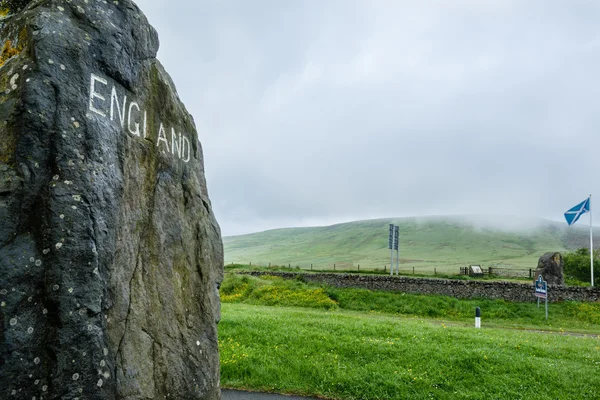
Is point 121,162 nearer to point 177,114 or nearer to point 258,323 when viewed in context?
point 177,114

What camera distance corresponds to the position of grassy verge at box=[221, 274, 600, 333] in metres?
28.7

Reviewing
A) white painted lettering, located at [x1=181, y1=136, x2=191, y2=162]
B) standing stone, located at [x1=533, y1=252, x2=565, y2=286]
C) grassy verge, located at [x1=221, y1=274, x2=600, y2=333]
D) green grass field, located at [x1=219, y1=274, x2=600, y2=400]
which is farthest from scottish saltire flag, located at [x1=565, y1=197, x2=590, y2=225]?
white painted lettering, located at [x1=181, y1=136, x2=191, y2=162]

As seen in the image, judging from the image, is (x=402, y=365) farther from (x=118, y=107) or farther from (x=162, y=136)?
(x=118, y=107)

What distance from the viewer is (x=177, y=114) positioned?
7215 mm

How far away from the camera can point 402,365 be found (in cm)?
1168

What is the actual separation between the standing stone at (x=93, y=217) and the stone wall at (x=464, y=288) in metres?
30.2

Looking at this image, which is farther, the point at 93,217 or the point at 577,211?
the point at 577,211

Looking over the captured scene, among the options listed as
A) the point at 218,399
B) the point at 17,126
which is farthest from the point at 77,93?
the point at 218,399

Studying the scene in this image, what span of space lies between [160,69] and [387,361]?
9.12 metres

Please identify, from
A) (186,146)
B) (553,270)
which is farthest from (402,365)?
(553,270)

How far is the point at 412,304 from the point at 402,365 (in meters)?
21.2

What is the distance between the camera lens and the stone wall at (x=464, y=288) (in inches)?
1298

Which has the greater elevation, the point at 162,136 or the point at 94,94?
the point at 94,94

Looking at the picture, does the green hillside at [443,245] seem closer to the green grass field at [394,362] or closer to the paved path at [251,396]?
the green grass field at [394,362]
